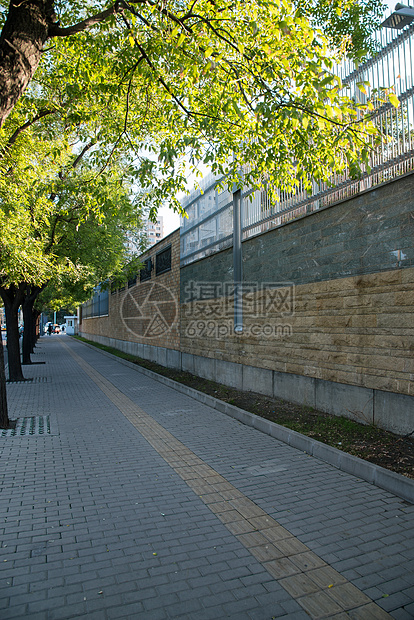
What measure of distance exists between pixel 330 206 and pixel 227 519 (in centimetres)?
486

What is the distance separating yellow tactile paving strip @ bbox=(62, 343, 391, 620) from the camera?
259 cm

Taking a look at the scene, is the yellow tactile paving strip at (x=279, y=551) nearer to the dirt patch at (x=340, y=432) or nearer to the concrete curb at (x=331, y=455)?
the concrete curb at (x=331, y=455)

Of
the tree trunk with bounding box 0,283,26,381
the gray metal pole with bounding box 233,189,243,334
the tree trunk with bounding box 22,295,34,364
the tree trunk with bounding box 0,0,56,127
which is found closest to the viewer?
the tree trunk with bounding box 0,0,56,127

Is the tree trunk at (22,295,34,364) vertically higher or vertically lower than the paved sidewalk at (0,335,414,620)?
higher

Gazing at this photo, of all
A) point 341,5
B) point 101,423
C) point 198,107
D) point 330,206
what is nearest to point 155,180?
point 198,107

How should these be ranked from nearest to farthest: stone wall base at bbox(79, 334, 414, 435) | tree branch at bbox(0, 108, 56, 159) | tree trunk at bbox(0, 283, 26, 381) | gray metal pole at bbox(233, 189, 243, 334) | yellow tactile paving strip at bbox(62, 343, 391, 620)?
1. yellow tactile paving strip at bbox(62, 343, 391, 620)
2. stone wall base at bbox(79, 334, 414, 435)
3. tree branch at bbox(0, 108, 56, 159)
4. gray metal pole at bbox(233, 189, 243, 334)
5. tree trunk at bbox(0, 283, 26, 381)

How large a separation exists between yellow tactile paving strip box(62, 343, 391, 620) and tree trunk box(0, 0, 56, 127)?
13.1 feet

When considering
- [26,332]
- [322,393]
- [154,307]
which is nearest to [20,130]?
[322,393]

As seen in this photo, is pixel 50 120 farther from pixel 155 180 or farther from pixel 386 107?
pixel 386 107

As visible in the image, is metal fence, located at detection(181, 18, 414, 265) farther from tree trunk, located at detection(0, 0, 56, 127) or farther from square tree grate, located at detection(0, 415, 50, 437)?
square tree grate, located at detection(0, 415, 50, 437)

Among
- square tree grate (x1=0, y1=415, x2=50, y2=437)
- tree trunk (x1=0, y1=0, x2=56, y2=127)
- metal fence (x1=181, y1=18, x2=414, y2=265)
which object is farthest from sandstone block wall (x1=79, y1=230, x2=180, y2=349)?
tree trunk (x1=0, y1=0, x2=56, y2=127)

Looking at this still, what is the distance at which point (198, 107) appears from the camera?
21.4 ft

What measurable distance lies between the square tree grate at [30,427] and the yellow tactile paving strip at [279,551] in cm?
254

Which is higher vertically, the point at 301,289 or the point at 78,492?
the point at 301,289
